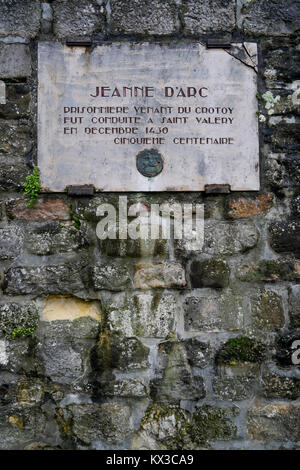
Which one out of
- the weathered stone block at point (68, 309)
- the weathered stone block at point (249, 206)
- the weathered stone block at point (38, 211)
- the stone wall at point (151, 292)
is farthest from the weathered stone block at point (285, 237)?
the weathered stone block at point (38, 211)

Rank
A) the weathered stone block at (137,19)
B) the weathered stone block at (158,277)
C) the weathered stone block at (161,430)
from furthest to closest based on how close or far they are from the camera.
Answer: the weathered stone block at (137,19)
the weathered stone block at (158,277)
the weathered stone block at (161,430)

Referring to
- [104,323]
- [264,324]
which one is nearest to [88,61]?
[104,323]

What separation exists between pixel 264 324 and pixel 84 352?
1.00 metres

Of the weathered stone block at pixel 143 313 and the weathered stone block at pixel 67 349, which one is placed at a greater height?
the weathered stone block at pixel 143 313

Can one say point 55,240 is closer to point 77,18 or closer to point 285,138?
point 77,18

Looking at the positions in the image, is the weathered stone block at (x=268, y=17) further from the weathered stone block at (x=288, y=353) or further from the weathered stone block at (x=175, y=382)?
the weathered stone block at (x=175, y=382)

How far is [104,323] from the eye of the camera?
278 cm

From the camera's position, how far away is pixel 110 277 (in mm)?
2791

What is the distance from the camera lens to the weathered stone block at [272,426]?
273 cm

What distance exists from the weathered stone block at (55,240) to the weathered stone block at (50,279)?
8cm

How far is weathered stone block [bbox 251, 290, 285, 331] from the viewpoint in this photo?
280 cm

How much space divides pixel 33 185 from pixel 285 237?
144cm

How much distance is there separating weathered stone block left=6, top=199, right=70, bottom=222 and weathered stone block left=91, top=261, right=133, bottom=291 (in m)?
0.35

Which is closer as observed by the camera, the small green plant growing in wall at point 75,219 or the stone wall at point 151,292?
the stone wall at point 151,292
